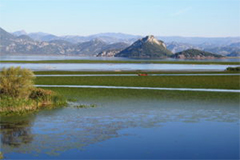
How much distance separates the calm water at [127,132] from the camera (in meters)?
23.4

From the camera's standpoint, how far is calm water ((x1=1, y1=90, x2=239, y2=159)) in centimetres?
2338

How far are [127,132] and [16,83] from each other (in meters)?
19.6

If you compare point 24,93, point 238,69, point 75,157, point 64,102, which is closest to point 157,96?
point 64,102

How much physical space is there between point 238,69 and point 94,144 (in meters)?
96.6

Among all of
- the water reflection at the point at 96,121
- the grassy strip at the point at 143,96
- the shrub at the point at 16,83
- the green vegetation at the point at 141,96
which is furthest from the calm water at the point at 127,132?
the shrub at the point at 16,83

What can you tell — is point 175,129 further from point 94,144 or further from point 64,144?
point 64,144

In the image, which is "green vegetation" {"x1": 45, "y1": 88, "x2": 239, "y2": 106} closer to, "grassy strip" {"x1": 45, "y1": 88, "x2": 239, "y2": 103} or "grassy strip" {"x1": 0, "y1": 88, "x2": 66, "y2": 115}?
"grassy strip" {"x1": 45, "y1": 88, "x2": 239, "y2": 103}

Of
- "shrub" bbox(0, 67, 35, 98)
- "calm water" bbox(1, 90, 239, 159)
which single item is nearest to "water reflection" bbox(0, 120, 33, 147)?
"calm water" bbox(1, 90, 239, 159)

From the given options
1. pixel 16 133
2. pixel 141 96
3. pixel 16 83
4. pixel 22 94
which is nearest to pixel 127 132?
pixel 16 133

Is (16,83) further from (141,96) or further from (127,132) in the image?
(127,132)

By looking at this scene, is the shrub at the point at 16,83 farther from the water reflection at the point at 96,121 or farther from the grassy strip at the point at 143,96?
the grassy strip at the point at 143,96

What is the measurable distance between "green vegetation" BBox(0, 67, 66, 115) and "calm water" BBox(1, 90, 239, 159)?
3.00 m

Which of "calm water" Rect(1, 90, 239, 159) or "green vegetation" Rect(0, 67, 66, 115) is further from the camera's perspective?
"green vegetation" Rect(0, 67, 66, 115)

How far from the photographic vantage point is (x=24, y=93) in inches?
1668
